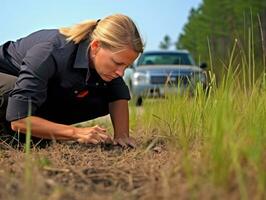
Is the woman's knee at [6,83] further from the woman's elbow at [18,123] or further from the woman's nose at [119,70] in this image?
the woman's nose at [119,70]

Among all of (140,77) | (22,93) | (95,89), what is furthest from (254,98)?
(140,77)

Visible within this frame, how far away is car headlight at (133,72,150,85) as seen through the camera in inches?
392

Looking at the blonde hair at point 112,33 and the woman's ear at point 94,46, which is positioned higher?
the blonde hair at point 112,33

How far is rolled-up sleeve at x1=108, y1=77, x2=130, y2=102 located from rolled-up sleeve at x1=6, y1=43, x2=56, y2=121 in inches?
22.4

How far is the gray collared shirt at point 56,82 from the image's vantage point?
2613mm

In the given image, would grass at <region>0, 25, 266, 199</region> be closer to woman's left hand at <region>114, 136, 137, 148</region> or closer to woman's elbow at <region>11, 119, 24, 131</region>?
woman's elbow at <region>11, 119, 24, 131</region>

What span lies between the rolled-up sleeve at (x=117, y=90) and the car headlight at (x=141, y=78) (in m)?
6.64

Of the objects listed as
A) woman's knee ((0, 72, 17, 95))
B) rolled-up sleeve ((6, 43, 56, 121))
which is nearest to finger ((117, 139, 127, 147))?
→ rolled-up sleeve ((6, 43, 56, 121))

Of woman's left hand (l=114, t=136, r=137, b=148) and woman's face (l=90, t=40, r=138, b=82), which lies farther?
woman's left hand (l=114, t=136, r=137, b=148)

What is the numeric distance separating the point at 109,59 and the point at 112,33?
0.43ft

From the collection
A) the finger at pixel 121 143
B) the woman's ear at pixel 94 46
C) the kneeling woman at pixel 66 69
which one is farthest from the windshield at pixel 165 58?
the woman's ear at pixel 94 46

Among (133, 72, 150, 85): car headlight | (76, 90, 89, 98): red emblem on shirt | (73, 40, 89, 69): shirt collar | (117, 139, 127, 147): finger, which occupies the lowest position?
(133, 72, 150, 85): car headlight

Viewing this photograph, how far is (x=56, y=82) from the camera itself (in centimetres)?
288

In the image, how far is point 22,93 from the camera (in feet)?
8.52
